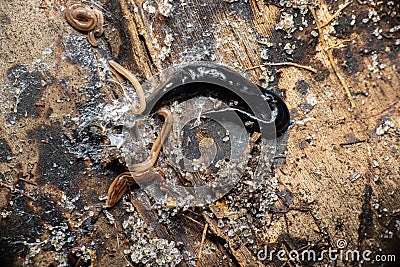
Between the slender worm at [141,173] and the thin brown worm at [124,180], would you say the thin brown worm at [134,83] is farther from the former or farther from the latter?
the thin brown worm at [124,180]

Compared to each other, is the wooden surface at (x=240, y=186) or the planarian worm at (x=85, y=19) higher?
the planarian worm at (x=85, y=19)

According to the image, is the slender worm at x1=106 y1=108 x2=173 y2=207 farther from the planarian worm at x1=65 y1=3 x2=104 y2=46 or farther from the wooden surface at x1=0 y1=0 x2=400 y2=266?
the planarian worm at x1=65 y1=3 x2=104 y2=46

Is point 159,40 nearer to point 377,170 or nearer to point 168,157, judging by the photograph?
point 168,157

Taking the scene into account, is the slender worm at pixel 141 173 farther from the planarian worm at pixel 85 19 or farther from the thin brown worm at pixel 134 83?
the planarian worm at pixel 85 19

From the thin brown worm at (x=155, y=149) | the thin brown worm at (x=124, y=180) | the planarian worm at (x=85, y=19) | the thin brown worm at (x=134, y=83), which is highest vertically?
the planarian worm at (x=85, y=19)

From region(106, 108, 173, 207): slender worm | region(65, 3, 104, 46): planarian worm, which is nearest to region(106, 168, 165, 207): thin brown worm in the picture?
region(106, 108, 173, 207): slender worm

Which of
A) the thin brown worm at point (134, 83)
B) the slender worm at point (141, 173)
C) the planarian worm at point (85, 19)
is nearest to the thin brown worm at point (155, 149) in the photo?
the slender worm at point (141, 173)
